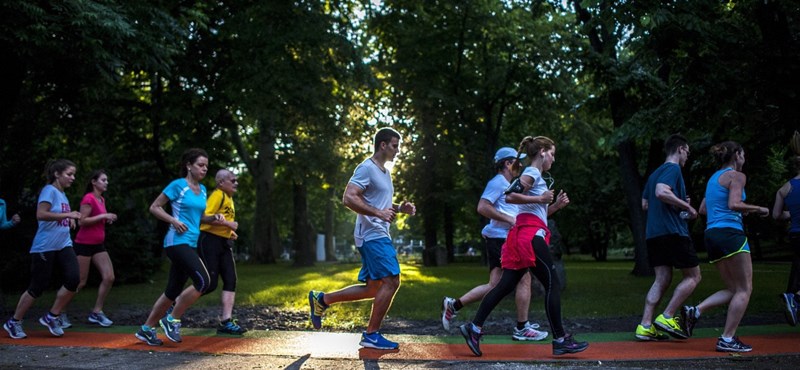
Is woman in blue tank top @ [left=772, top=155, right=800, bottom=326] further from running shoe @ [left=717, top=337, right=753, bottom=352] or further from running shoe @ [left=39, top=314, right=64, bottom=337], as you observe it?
running shoe @ [left=39, top=314, right=64, bottom=337]

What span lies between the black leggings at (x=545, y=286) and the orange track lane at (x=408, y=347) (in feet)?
1.14

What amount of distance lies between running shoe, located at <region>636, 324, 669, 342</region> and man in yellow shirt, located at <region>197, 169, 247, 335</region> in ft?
14.7

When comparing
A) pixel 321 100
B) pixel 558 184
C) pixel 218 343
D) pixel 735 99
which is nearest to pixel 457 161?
pixel 558 184

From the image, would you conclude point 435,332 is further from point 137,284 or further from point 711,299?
point 137,284

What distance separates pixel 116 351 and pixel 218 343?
3.36ft

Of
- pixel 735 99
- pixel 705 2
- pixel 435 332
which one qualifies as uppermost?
pixel 705 2

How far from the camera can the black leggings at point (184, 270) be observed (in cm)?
768

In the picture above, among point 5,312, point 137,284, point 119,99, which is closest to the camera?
point 5,312

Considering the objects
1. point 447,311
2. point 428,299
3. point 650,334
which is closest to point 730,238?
point 650,334

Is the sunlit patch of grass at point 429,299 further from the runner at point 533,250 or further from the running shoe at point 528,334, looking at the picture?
the runner at point 533,250

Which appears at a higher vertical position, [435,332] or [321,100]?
[321,100]

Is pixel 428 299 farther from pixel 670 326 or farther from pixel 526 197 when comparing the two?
pixel 526 197

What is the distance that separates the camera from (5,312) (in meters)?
11.6

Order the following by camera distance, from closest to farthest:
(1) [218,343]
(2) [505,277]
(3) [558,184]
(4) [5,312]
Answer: (2) [505,277]
(1) [218,343]
(4) [5,312]
(3) [558,184]
